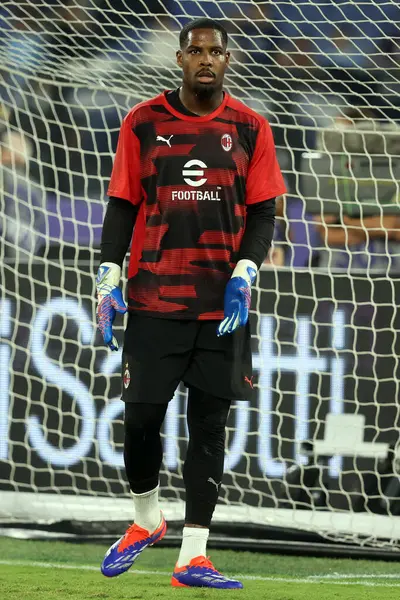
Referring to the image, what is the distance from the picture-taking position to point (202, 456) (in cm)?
256

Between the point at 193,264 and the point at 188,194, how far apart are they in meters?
0.17

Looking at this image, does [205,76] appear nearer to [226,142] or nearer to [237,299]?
[226,142]

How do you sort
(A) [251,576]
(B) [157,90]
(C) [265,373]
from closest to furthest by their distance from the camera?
1. (A) [251,576]
2. (C) [265,373]
3. (B) [157,90]

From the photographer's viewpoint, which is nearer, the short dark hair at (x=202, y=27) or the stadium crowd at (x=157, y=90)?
the short dark hair at (x=202, y=27)

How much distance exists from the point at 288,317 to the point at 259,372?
250 mm

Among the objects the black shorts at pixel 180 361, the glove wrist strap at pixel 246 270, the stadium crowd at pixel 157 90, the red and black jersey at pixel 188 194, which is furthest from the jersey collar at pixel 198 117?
the stadium crowd at pixel 157 90

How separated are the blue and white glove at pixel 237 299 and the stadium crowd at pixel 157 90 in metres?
2.09

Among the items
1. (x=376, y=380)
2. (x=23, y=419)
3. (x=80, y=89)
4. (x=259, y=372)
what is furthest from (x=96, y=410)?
(x=80, y=89)

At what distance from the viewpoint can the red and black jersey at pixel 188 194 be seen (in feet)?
8.25

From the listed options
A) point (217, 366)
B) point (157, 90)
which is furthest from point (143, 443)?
point (157, 90)

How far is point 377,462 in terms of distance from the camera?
13.9 feet

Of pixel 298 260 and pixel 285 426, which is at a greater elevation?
pixel 298 260

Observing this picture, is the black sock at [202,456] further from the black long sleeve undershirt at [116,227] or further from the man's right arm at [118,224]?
the black long sleeve undershirt at [116,227]

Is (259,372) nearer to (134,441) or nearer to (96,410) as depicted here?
(96,410)
